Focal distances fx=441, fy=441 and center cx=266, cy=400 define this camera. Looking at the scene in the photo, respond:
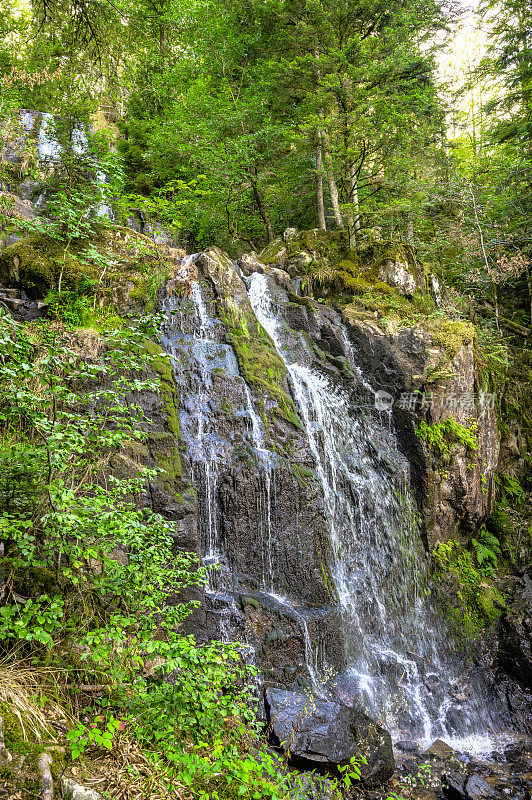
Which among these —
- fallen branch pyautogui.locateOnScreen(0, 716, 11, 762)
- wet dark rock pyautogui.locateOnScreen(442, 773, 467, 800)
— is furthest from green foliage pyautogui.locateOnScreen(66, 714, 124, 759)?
wet dark rock pyautogui.locateOnScreen(442, 773, 467, 800)

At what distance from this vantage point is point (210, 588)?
6.13 meters

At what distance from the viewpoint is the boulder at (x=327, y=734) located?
15.9 ft

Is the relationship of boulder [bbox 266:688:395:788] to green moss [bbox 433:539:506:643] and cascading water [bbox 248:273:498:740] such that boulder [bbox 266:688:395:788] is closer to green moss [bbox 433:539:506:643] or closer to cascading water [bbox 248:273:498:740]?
cascading water [bbox 248:273:498:740]

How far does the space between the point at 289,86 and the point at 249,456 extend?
11.2 m

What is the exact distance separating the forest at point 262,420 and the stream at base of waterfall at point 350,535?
5 centimetres

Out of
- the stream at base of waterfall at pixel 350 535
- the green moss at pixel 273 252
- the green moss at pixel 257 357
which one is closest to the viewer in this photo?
the stream at base of waterfall at pixel 350 535

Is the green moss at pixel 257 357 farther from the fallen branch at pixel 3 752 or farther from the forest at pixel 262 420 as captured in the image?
the fallen branch at pixel 3 752

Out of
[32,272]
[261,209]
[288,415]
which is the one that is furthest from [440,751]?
[261,209]

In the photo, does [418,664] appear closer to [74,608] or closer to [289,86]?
[74,608]

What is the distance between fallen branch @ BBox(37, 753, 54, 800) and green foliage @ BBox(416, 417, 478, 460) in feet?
27.0

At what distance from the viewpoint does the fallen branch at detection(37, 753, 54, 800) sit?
233 centimetres

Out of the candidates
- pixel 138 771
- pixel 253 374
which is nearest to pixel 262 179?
pixel 253 374

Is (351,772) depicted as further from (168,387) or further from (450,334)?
(450,334)

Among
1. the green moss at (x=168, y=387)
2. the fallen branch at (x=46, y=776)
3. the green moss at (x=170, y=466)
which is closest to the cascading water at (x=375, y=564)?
the green moss at (x=168, y=387)
